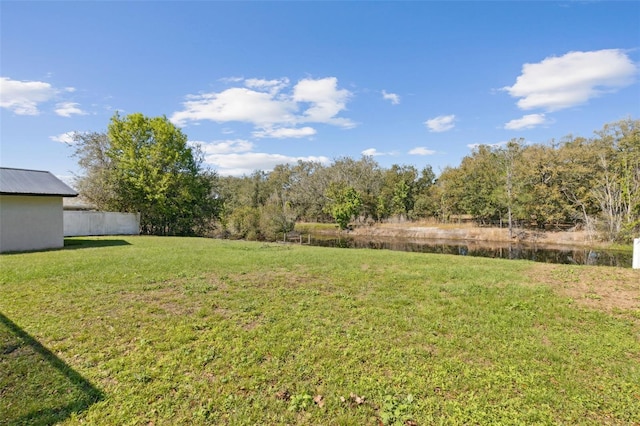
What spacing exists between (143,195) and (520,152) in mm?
39582

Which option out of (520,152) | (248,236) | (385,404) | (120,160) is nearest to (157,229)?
(120,160)

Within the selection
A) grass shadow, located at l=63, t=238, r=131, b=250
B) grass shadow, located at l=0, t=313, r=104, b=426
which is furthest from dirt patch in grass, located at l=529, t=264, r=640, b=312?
grass shadow, located at l=63, t=238, r=131, b=250

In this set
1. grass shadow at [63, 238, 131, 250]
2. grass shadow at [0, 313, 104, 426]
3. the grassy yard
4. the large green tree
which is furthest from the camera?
the large green tree

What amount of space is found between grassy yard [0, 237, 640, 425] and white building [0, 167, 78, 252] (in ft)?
23.1

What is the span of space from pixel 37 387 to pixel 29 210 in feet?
40.4

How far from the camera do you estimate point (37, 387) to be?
305 cm

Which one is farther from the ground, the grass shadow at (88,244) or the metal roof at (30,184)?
the metal roof at (30,184)

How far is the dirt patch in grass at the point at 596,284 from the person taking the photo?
5293mm

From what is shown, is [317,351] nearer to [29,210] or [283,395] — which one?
[283,395]

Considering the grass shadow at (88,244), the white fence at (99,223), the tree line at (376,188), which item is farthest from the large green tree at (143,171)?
the grass shadow at (88,244)

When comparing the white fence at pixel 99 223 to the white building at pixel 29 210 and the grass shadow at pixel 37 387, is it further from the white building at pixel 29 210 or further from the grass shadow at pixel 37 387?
the grass shadow at pixel 37 387

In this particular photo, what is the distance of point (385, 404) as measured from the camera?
287 centimetres

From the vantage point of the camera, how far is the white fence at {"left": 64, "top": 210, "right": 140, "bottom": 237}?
18.6 metres

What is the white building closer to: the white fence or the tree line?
the white fence
